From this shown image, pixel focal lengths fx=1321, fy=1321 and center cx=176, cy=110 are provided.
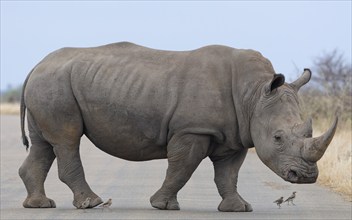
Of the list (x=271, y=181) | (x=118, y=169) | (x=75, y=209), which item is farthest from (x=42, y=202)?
(x=118, y=169)

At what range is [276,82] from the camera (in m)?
15.2

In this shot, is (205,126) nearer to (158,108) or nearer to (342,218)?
(158,108)

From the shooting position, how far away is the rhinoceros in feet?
50.6

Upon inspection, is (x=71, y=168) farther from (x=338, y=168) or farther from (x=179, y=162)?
(x=338, y=168)

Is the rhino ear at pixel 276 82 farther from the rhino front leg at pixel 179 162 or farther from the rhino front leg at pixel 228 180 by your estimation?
the rhino front leg at pixel 228 180

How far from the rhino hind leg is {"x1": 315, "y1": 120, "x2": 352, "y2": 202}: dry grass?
13.5ft

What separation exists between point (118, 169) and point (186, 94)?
27.6 feet

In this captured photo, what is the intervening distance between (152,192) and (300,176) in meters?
4.50

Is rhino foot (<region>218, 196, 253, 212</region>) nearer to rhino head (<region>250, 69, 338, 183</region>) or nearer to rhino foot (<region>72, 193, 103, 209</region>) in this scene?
rhino head (<region>250, 69, 338, 183</region>)

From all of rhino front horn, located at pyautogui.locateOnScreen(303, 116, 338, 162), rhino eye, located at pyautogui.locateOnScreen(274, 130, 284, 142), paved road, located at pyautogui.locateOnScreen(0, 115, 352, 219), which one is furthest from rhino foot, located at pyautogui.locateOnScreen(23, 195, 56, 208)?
rhino front horn, located at pyautogui.locateOnScreen(303, 116, 338, 162)

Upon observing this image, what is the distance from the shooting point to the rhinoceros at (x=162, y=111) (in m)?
15.4

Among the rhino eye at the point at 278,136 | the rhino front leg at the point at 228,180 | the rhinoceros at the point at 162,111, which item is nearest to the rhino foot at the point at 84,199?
the rhinoceros at the point at 162,111

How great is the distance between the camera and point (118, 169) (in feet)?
77.9

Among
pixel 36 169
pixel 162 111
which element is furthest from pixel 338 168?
pixel 36 169
